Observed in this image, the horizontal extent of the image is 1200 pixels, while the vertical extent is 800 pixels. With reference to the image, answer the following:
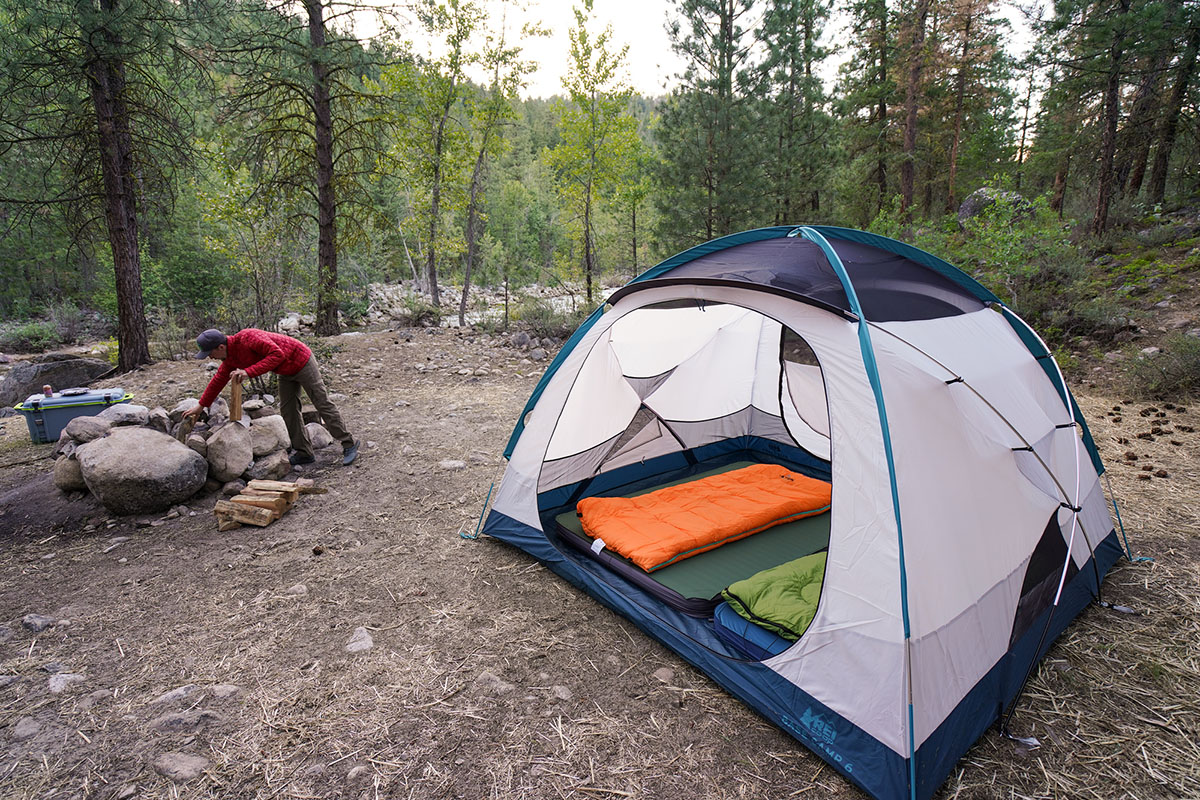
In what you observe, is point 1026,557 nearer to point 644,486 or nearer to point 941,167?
point 644,486

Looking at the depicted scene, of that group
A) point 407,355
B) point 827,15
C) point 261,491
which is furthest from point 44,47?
point 827,15

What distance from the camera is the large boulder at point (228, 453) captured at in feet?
15.1

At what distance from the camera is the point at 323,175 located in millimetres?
10000

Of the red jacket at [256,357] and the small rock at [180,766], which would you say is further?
the red jacket at [256,357]

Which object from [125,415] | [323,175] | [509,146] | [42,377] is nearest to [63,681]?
[125,415]

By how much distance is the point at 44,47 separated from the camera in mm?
6551

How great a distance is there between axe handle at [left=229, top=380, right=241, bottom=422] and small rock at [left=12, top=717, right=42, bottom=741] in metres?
2.74

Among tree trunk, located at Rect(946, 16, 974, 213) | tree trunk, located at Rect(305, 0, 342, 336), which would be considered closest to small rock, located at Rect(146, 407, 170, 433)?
tree trunk, located at Rect(305, 0, 342, 336)

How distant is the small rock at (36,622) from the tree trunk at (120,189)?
6918 mm

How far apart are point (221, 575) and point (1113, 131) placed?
13476 mm

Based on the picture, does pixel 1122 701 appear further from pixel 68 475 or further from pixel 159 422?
pixel 159 422

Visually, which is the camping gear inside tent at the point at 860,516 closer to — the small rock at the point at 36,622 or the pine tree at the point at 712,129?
the small rock at the point at 36,622

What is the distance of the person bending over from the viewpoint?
4.60m

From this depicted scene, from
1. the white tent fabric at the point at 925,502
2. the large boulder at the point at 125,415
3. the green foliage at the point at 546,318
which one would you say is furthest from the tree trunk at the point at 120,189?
the white tent fabric at the point at 925,502
